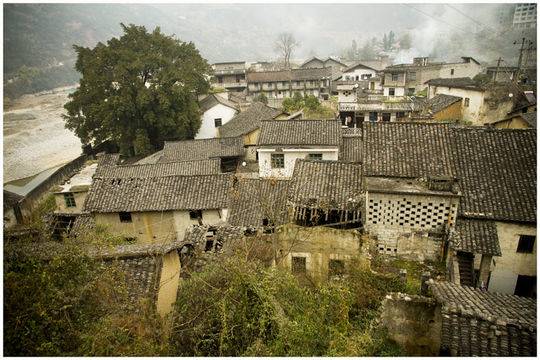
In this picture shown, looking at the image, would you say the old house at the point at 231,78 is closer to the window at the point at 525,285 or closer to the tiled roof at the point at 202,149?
the tiled roof at the point at 202,149

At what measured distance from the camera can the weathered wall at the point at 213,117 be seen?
37531 millimetres

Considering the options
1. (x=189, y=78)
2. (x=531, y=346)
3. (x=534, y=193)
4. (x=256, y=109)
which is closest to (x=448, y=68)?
(x=256, y=109)

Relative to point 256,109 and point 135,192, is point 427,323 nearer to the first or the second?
point 135,192

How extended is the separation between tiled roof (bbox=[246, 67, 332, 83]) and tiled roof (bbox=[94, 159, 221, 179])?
31.7 metres

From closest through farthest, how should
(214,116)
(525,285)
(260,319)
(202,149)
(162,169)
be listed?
(260,319) < (525,285) < (162,169) < (202,149) < (214,116)

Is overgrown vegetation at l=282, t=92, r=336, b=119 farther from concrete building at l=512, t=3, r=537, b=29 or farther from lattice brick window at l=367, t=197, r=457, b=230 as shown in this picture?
concrete building at l=512, t=3, r=537, b=29

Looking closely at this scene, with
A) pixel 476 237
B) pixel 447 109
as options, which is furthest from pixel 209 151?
pixel 447 109

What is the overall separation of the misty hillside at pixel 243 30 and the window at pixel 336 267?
11660mm

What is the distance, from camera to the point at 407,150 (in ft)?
43.7

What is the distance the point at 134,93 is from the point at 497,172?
28270mm

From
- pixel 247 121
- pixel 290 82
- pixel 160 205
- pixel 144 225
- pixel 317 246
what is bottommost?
pixel 144 225

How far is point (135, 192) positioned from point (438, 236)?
45.6ft

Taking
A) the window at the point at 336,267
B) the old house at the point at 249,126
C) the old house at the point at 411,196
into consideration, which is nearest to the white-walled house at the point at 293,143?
the old house at the point at 249,126

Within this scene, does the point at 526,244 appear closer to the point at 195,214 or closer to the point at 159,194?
the point at 195,214
